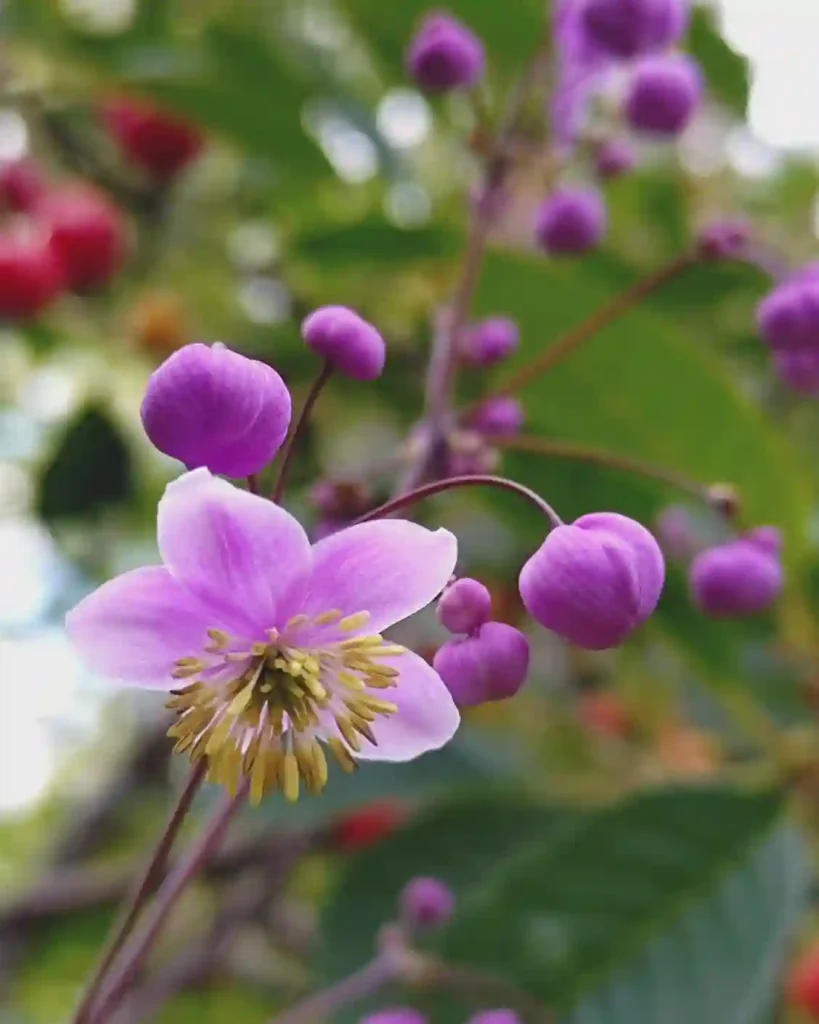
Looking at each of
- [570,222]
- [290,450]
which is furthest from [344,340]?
[570,222]

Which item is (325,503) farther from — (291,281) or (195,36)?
(195,36)

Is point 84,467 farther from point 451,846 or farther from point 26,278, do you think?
point 451,846

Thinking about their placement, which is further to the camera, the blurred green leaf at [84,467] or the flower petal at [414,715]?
the blurred green leaf at [84,467]

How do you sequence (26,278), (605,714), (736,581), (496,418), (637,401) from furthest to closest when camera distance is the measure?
(605,714) < (26,278) < (637,401) < (496,418) < (736,581)

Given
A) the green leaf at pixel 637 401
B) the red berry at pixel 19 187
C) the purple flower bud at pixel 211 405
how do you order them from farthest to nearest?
1. the red berry at pixel 19 187
2. the green leaf at pixel 637 401
3. the purple flower bud at pixel 211 405

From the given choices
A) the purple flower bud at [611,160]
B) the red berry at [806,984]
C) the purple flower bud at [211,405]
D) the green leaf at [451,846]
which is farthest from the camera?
the red berry at [806,984]

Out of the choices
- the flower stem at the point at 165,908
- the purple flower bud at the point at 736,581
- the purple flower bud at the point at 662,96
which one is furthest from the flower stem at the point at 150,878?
the purple flower bud at the point at 662,96

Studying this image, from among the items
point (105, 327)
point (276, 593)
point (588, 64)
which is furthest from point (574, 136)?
point (105, 327)

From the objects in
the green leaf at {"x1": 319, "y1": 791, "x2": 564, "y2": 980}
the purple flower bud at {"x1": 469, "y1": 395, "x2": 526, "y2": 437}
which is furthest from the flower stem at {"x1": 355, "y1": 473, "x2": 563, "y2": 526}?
the green leaf at {"x1": 319, "y1": 791, "x2": 564, "y2": 980}

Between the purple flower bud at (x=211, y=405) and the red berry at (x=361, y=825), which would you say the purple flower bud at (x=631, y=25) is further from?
the red berry at (x=361, y=825)
